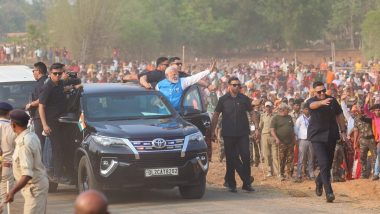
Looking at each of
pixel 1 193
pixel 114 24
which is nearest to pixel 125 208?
pixel 1 193

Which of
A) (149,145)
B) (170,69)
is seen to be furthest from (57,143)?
(170,69)

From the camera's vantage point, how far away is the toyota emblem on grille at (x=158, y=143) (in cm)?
1364

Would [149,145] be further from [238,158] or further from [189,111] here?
[238,158]

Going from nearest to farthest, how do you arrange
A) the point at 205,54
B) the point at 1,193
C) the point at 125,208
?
the point at 1,193 < the point at 125,208 < the point at 205,54

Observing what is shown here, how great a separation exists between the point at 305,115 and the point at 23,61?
134 ft

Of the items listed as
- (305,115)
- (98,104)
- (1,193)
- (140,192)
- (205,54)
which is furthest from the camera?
(205,54)

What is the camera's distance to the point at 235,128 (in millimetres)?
15586

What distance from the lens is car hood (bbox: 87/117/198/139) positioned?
13.7 metres

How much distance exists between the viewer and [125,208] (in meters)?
13.5

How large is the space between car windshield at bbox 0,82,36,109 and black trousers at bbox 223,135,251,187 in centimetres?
479

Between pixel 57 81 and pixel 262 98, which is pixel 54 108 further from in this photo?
pixel 262 98

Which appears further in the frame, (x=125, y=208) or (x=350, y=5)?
(x=350, y=5)

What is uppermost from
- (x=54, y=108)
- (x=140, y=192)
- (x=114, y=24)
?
(x=114, y=24)

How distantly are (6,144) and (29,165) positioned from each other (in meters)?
1.60
